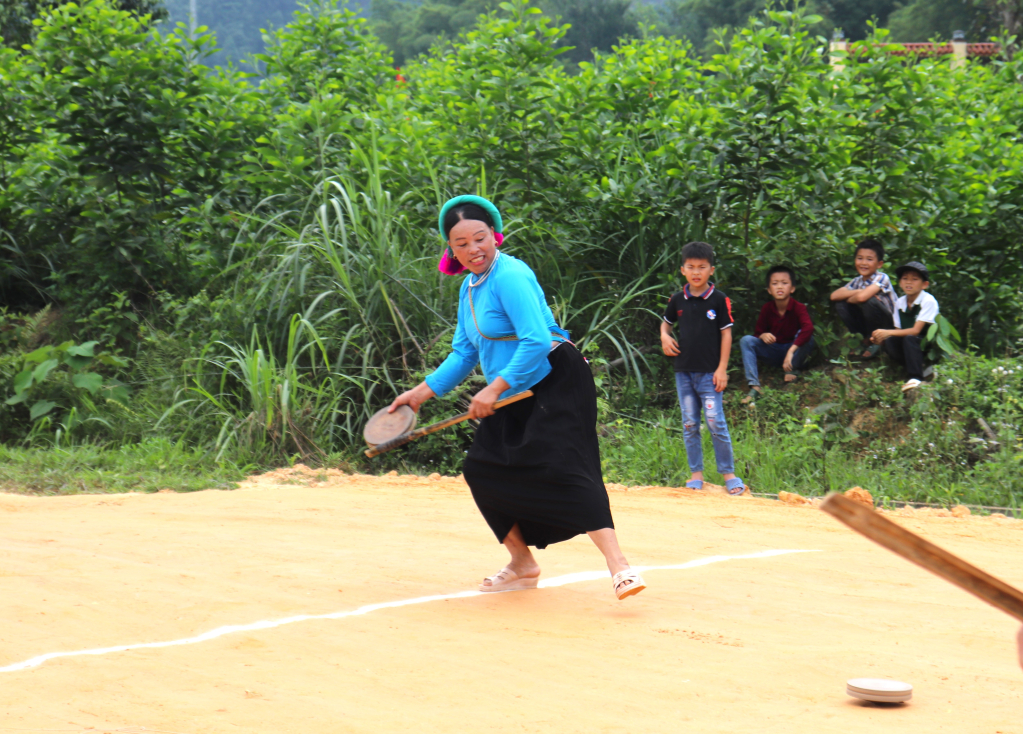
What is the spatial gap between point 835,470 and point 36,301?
378 inches

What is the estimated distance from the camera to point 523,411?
4480 millimetres

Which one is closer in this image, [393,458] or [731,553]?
[731,553]

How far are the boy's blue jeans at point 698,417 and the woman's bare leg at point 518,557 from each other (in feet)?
10.2

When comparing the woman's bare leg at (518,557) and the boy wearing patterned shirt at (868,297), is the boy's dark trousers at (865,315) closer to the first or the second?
the boy wearing patterned shirt at (868,297)

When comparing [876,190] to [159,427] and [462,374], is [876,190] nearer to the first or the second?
[462,374]

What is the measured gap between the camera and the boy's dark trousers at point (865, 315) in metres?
8.87

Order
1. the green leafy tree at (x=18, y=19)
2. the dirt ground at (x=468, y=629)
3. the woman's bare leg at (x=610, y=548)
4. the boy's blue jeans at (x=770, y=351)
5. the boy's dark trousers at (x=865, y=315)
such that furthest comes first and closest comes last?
the green leafy tree at (x=18, y=19), the boy's blue jeans at (x=770, y=351), the boy's dark trousers at (x=865, y=315), the woman's bare leg at (x=610, y=548), the dirt ground at (x=468, y=629)

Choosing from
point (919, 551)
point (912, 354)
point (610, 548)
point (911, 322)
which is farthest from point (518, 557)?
point (911, 322)

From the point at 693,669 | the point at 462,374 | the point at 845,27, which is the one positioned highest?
the point at 845,27

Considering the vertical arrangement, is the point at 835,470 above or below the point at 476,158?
below

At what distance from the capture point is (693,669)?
3.51 m

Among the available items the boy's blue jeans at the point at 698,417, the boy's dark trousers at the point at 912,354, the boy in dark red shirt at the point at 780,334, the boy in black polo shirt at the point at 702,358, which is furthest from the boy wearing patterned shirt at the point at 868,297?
the boy's blue jeans at the point at 698,417

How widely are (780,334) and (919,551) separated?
8192 millimetres

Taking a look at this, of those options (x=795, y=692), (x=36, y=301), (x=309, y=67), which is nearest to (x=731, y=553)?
(x=795, y=692)
